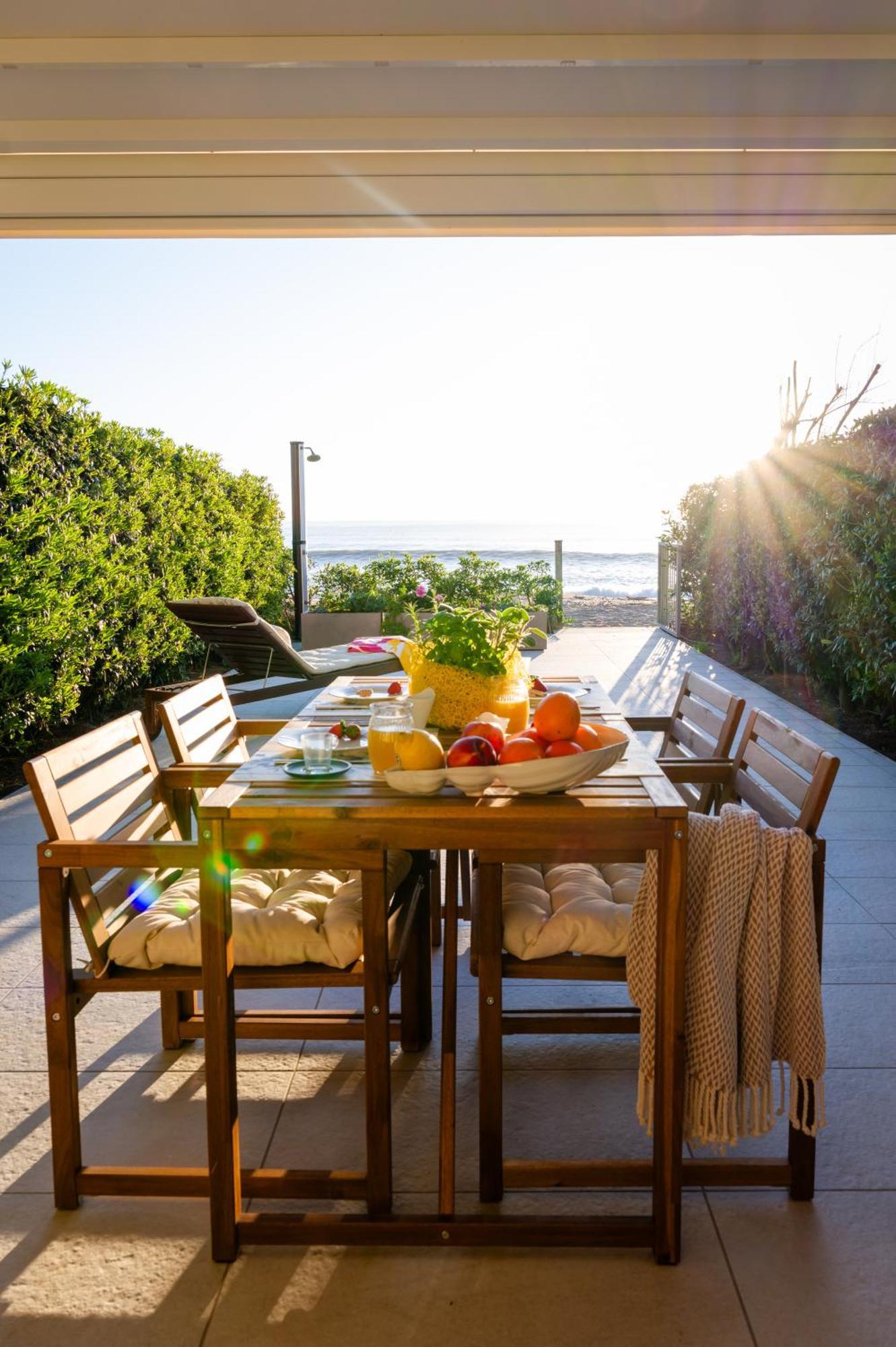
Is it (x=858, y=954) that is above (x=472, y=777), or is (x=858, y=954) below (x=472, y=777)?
below

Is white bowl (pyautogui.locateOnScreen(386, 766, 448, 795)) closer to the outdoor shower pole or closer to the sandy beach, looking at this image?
the outdoor shower pole

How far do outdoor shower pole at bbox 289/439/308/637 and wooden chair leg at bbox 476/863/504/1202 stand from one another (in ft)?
30.2

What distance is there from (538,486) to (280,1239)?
4284 centimetres

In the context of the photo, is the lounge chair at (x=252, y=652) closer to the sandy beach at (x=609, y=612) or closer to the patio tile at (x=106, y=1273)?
the patio tile at (x=106, y=1273)

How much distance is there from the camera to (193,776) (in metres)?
2.58

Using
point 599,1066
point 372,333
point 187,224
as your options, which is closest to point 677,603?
point 187,224

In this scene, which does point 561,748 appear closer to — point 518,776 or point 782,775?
point 518,776

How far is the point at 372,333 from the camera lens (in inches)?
1255

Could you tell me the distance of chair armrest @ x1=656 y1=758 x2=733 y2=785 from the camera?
2574mm

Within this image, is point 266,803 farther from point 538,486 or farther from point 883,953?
→ point 538,486

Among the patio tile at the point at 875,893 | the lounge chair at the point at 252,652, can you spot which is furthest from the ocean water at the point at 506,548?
the patio tile at the point at 875,893

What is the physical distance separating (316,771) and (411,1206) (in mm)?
834

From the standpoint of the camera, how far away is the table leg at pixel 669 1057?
6.00 ft

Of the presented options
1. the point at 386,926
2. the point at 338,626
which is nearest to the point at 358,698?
the point at 386,926
